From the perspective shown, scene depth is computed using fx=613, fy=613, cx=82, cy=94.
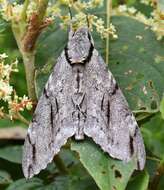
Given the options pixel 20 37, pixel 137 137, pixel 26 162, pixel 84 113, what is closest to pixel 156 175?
pixel 137 137

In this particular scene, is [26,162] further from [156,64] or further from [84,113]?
[156,64]

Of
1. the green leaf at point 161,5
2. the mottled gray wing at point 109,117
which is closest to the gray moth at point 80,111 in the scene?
the mottled gray wing at point 109,117

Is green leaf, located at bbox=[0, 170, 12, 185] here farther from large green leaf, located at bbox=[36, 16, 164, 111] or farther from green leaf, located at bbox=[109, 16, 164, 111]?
green leaf, located at bbox=[109, 16, 164, 111]

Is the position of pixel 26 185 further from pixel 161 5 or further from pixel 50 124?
pixel 161 5

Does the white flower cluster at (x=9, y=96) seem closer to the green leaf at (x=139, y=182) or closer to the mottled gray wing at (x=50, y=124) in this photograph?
the mottled gray wing at (x=50, y=124)

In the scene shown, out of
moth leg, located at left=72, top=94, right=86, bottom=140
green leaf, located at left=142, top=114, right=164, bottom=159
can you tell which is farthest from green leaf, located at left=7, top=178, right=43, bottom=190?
green leaf, located at left=142, top=114, right=164, bottom=159

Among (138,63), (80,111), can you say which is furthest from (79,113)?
(138,63)
